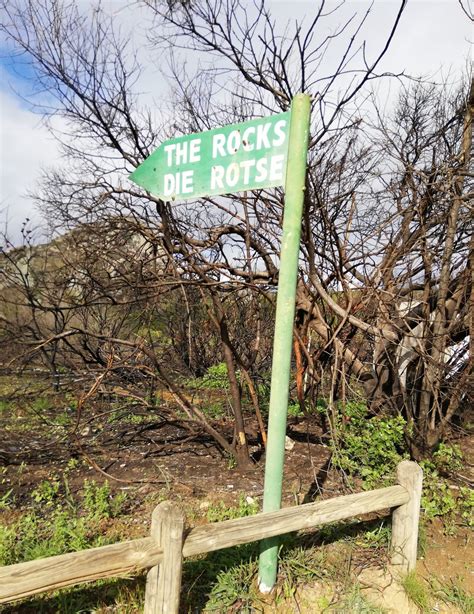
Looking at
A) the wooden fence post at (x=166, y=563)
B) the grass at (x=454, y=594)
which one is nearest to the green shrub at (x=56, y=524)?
the wooden fence post at (x=166, y=563)

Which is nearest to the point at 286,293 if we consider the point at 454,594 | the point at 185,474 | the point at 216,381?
the point at 454,594

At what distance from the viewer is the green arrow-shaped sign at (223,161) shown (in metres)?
2.32

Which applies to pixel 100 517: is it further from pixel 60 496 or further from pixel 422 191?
pixel 422 191

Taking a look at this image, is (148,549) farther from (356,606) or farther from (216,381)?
(216,381)

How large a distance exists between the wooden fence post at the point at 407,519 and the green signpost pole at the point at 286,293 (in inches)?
36.5

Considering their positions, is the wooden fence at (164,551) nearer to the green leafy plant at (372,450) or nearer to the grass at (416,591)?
the grass at (416,591)

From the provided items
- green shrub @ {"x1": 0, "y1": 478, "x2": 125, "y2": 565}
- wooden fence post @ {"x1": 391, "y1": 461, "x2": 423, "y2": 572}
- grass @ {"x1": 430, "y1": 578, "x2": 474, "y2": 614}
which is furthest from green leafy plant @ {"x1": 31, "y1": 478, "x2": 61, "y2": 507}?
grass @ {"x1": 430, "y1": 578, "x2": 474, "y2": 614}

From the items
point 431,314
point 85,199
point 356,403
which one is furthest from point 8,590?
point 85,199

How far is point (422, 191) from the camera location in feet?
15.9

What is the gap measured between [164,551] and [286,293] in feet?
4.40

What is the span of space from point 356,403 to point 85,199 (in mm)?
3839

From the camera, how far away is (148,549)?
2145 mm

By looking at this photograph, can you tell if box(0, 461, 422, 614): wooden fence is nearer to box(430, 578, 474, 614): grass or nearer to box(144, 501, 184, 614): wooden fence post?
box(144, 501, 184, 614): wooden fence post

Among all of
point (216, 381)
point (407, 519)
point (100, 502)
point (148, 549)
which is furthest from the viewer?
point (216, 381)
